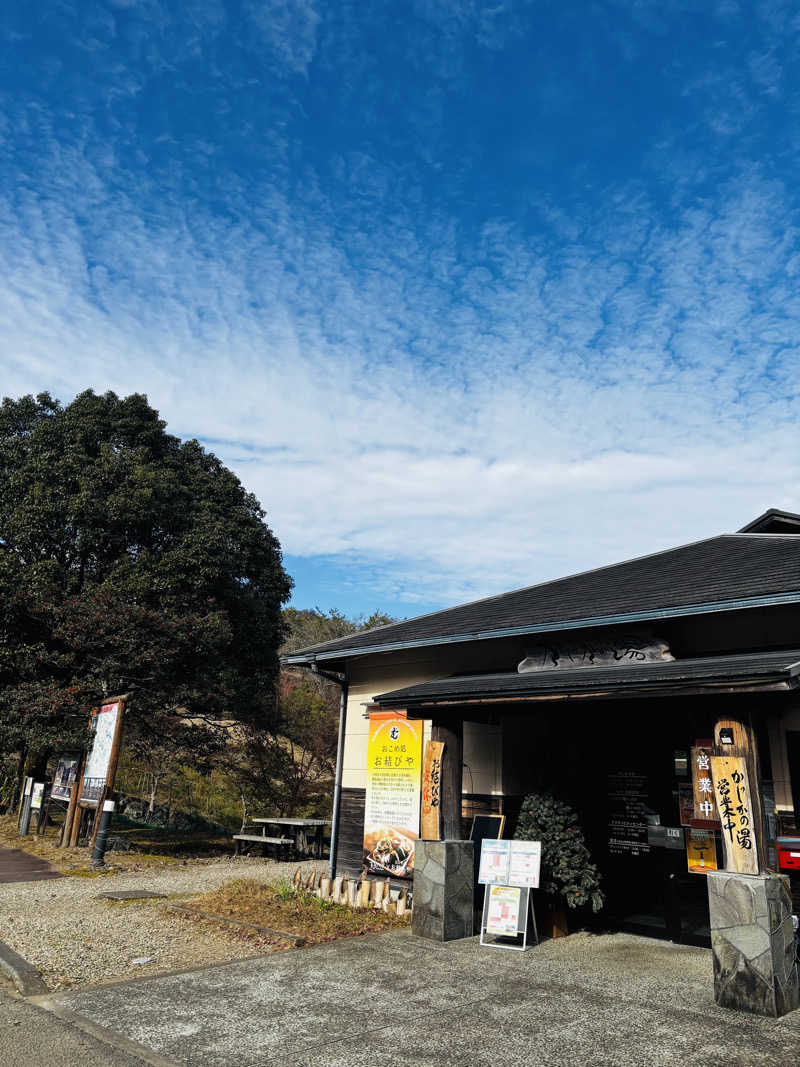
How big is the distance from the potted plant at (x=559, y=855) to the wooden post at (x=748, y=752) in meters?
2.21

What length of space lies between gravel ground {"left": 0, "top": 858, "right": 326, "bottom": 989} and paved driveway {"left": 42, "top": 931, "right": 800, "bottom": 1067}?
0.62 m

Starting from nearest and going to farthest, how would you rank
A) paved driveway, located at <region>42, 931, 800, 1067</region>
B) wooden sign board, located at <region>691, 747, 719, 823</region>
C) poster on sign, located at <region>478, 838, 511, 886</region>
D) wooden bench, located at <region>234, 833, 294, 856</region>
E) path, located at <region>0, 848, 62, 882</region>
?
1. paved driveway, located at <region>42, 931, 800, 1067</region>
2. wooden sign board, located at <region>691, 747, 719, 823</region>
3. poster on sign, located at <region>478, 838, 511, 886</region>
4. path, located at <region>0, 848, 62, 882</region>
5. wooden bench, located at <region>234, 833, 294, 856</region>

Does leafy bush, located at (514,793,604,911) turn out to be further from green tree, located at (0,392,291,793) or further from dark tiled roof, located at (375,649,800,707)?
green tree, located at (0,392,291,793)

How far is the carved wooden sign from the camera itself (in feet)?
24.6

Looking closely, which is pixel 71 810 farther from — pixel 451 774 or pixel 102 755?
pixel 451 774

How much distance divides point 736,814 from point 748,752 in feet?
1.60

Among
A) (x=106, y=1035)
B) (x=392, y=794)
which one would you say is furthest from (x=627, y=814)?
(x=106, y=1035)

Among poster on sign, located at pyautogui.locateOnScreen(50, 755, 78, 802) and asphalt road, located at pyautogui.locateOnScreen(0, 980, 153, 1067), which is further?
poster on sign, located at pyautogui.locateOnScreen(50, 755, 78, 802)

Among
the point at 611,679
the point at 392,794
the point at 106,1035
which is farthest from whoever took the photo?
the point at 392,794

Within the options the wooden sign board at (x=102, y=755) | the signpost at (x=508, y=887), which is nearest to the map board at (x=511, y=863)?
the signpost at (x=508, y=887)

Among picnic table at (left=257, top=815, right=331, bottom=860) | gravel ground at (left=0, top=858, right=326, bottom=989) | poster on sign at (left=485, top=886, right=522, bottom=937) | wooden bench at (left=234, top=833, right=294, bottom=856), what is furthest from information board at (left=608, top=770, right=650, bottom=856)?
wooden bench at (left=234, top=833, right=294, bottom=856)

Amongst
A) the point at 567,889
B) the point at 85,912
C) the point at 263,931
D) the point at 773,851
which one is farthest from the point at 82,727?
the point at 773,851

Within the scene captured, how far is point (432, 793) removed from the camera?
26.1 ft

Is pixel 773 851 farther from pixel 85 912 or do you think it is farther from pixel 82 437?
pixel 82 437
